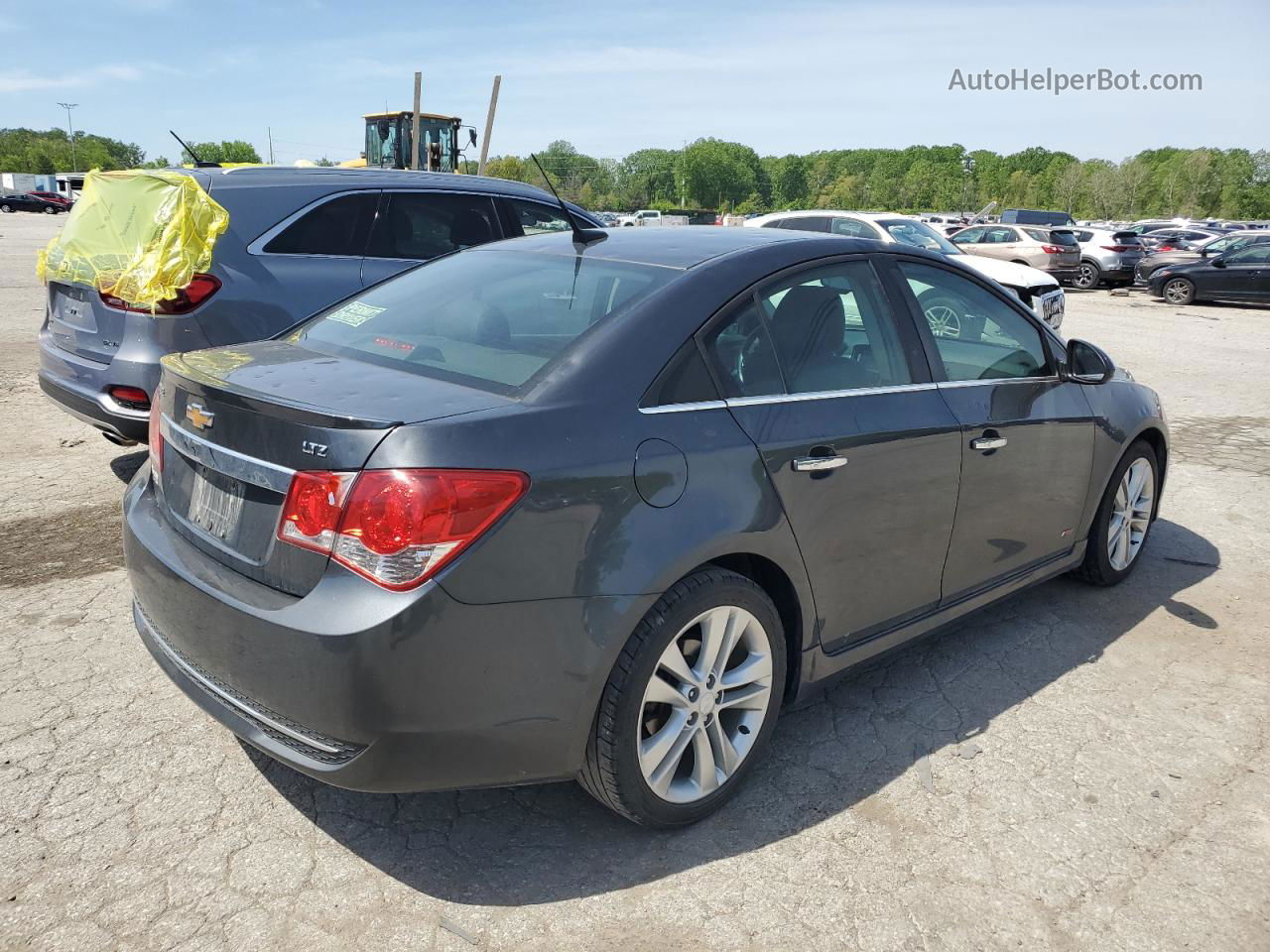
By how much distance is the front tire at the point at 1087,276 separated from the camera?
26250mm

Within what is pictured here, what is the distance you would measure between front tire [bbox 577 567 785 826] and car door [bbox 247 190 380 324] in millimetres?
3501

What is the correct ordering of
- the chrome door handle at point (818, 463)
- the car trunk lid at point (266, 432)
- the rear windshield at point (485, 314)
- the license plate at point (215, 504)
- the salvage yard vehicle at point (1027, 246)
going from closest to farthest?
1. the car trunk lid at point (266, 432)
2. the license plate at point (215, 504)
3. the rear windshield at point (485, 314)
4. the chrome door handle at point (818, 463)
5. the salvage yard vehicle at point (1027, 246)

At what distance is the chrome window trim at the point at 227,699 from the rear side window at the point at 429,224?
3573 millimetres

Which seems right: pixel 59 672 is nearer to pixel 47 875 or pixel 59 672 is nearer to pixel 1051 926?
pixel 47 875

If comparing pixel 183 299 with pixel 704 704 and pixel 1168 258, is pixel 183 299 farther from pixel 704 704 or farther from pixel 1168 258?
pixel 1168 258

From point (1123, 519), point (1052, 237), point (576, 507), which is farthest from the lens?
point (1052, 237)

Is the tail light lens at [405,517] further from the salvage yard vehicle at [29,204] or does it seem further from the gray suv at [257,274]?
the salvage yard vehicle at [29,204]

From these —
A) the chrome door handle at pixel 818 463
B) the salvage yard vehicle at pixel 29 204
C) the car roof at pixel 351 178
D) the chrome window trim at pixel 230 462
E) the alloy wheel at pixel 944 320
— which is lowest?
the salvage yard vehicle at pixel 29 204

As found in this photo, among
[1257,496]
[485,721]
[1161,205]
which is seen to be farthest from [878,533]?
[1161,205]

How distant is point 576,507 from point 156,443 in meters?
1.42

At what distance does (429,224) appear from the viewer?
6.35 metres

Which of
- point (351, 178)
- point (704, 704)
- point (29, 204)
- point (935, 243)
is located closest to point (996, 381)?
point (704, 704)

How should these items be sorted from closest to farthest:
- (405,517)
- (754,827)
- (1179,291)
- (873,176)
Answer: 1. (405,517)
2. (754,827)
3. (1179,291)
4. (873,176)

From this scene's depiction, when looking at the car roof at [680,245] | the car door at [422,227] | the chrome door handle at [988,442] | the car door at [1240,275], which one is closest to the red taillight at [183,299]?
the car door at [422,227]
